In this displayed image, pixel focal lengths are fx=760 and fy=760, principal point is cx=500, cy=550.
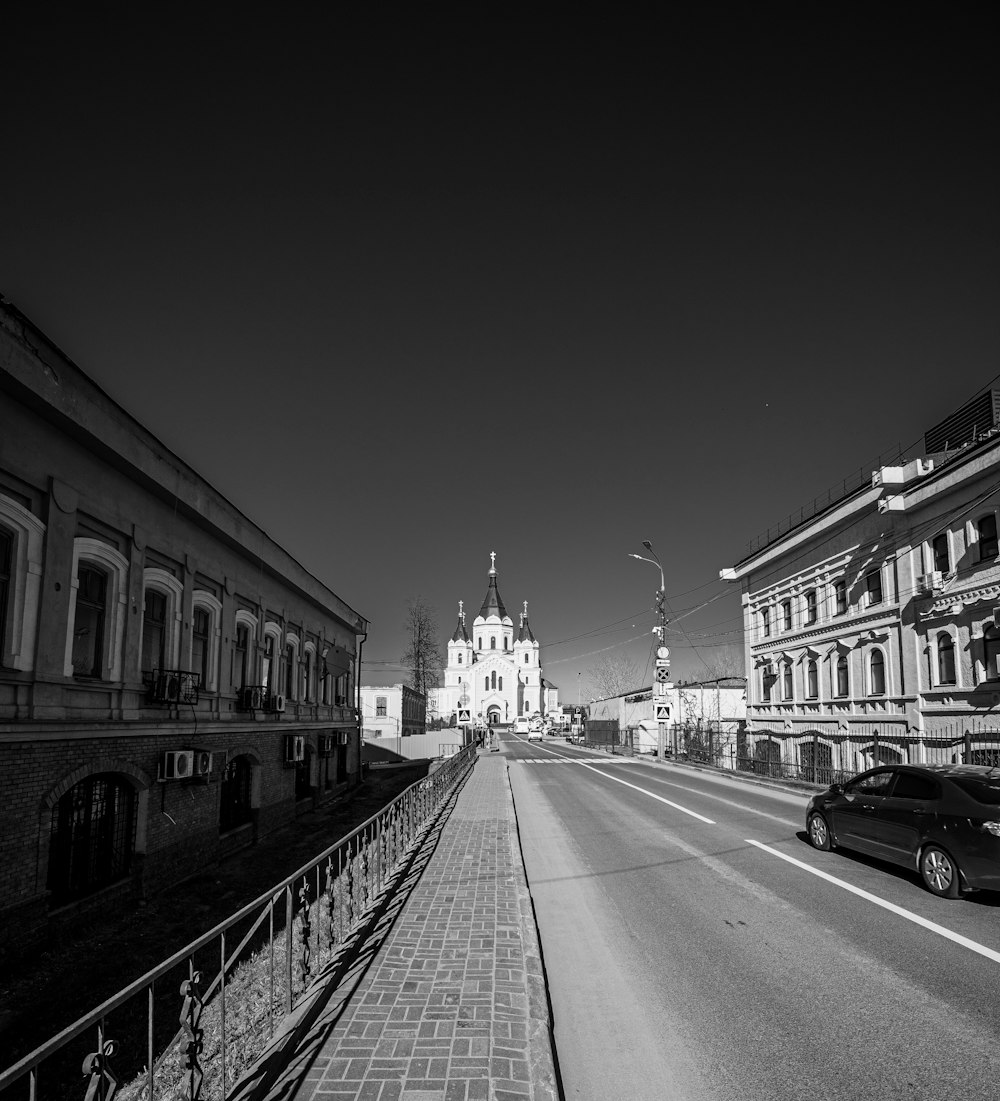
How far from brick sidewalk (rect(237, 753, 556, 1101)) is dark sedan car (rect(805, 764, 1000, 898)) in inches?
186

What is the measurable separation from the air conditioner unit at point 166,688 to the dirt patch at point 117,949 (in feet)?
10.2

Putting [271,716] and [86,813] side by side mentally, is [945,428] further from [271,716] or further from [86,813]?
[86,813]

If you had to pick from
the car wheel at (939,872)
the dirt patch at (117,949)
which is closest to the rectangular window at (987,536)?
the car wheel at (939,872)

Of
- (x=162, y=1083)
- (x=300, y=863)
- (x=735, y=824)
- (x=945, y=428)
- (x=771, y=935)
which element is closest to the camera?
(x=162, y=1083)

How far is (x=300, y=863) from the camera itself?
52.2ft

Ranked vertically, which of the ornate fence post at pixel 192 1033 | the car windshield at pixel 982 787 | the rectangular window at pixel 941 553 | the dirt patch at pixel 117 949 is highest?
the rectangular window at pixel 941 553

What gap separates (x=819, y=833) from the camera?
1155 centimetres

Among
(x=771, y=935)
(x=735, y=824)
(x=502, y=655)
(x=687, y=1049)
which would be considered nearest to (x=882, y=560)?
(x=735, y=824)

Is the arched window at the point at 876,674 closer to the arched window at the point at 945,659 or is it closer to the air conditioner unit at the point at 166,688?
the arched window at the point at 945,659

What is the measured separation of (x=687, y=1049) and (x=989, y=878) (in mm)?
4940

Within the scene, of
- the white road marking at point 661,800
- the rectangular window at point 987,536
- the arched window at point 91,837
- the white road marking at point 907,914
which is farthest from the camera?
the rectangular window at point 987,536

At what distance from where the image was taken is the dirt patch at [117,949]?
7684 mm

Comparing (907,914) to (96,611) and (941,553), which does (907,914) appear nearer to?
(96,611)

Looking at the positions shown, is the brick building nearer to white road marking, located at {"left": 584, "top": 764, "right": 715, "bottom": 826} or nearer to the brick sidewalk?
the brick sidewalk
